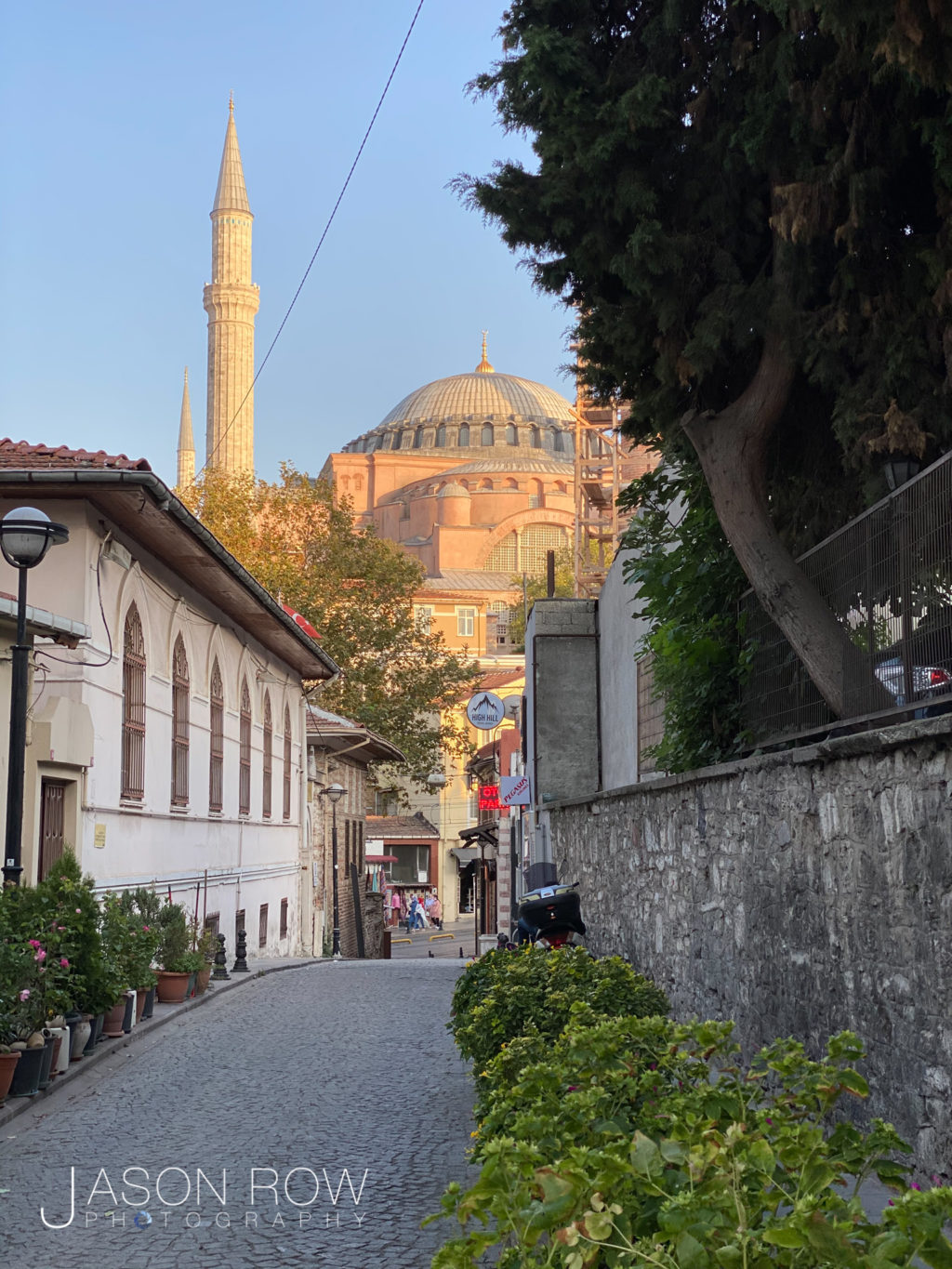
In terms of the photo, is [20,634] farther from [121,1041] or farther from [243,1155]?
[243,1155]

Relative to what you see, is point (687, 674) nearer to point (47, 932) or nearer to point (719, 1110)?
point (47, 932)

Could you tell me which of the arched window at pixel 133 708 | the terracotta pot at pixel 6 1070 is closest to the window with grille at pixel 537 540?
the arched window at pixel 133 708

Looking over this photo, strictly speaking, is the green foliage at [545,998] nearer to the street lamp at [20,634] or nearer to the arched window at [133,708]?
the street lamp at [20,634]

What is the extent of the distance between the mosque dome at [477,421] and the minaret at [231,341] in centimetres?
3708

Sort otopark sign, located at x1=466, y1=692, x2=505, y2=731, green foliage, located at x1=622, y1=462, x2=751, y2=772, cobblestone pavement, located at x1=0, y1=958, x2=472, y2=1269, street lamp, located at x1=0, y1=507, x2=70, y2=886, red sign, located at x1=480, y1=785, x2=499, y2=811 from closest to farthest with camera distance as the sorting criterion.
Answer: cobblestone pavement, located at x1=0, y1=958, x2=472, y2=1269 < green foliage, located at x1=622, y1=462, x2=751, y2=772 < street lamp, located at x1=0, y1=507, x2=70, y2=886 < otopark sign, located at x1=466, y1=692, x2=505, y2=731 < red sign, located at x1=480, y1=785, x2=499, y2=811

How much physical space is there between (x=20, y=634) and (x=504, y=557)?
89.5m

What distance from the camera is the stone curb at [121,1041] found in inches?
321

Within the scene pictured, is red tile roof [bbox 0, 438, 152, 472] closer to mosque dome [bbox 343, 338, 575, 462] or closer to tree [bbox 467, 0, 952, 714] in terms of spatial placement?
tree [bbox 467, 0, 952, 714]

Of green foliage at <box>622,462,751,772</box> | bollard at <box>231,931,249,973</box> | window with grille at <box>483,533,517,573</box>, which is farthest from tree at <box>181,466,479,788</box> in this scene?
window with grille at <box>483,533,517,573</box>

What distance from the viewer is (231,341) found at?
243 feet

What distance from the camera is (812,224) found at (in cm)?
718

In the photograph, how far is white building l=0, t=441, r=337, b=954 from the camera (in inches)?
527

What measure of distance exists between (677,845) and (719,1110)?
521cm

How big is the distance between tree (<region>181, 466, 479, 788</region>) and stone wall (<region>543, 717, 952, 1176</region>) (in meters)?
33.0
